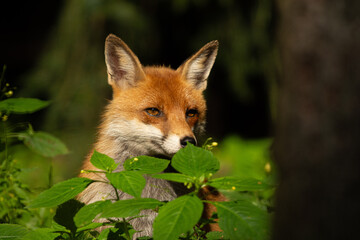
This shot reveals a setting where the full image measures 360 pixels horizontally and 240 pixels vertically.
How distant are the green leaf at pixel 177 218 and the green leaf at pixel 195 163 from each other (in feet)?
0.47

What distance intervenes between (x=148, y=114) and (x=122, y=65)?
0.51 metres

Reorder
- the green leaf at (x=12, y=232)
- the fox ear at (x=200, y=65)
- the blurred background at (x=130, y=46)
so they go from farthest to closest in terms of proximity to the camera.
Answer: the blurred background at (x=130, y=46) < the fox ear at (x=200, y=65) < the green leaf at (x=12, y=232)

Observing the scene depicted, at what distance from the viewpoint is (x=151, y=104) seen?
2.93 m

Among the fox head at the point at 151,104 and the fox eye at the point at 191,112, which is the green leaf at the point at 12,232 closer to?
the fox head at the point at 151,104

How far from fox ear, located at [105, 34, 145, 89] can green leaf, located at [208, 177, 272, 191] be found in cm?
162

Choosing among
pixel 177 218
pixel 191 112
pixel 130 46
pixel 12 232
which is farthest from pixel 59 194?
pixel 130 46

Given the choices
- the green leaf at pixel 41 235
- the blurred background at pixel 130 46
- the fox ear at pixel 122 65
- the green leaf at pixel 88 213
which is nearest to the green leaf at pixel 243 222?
the green leaf at pixel 88 213

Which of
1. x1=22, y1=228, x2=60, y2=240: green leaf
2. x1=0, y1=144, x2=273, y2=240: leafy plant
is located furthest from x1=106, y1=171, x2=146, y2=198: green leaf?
x1=22, y1=228, x2=60, y2=240: green leaf

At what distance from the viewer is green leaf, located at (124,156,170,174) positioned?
174 cm

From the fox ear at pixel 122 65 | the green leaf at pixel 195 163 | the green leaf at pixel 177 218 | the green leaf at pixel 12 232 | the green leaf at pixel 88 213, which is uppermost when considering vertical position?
the fox ear at pixel 122 65

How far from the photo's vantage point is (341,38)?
48.0 inches

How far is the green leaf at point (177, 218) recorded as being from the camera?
1.41m

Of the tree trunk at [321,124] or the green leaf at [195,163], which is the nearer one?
the tree trunk at [321,124]

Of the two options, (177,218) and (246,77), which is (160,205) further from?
(246,77)
